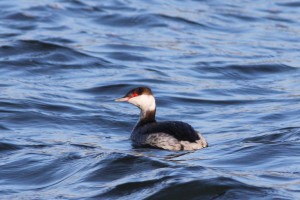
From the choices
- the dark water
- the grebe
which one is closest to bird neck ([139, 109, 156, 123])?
the grebe

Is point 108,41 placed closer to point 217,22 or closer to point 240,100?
point 217,22

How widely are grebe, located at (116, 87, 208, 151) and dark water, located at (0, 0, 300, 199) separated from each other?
0.57 ft

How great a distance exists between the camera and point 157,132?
1163cm

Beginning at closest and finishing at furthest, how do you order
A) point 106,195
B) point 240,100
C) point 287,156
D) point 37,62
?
point 106,195, point 287,156, point 240,100, point 37,62

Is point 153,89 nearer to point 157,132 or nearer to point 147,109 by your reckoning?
point 147,109

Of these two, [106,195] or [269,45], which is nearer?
[106,195]

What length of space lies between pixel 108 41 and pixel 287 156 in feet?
30.3

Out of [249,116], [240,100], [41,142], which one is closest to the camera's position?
[41,142]

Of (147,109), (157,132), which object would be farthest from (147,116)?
(157,132)

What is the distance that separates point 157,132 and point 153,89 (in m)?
4.34

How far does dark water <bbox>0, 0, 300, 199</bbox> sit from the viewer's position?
9617 mm

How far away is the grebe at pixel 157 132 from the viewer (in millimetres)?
11289

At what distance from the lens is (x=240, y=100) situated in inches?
598

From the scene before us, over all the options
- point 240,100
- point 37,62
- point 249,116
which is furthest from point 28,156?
point 37,62
